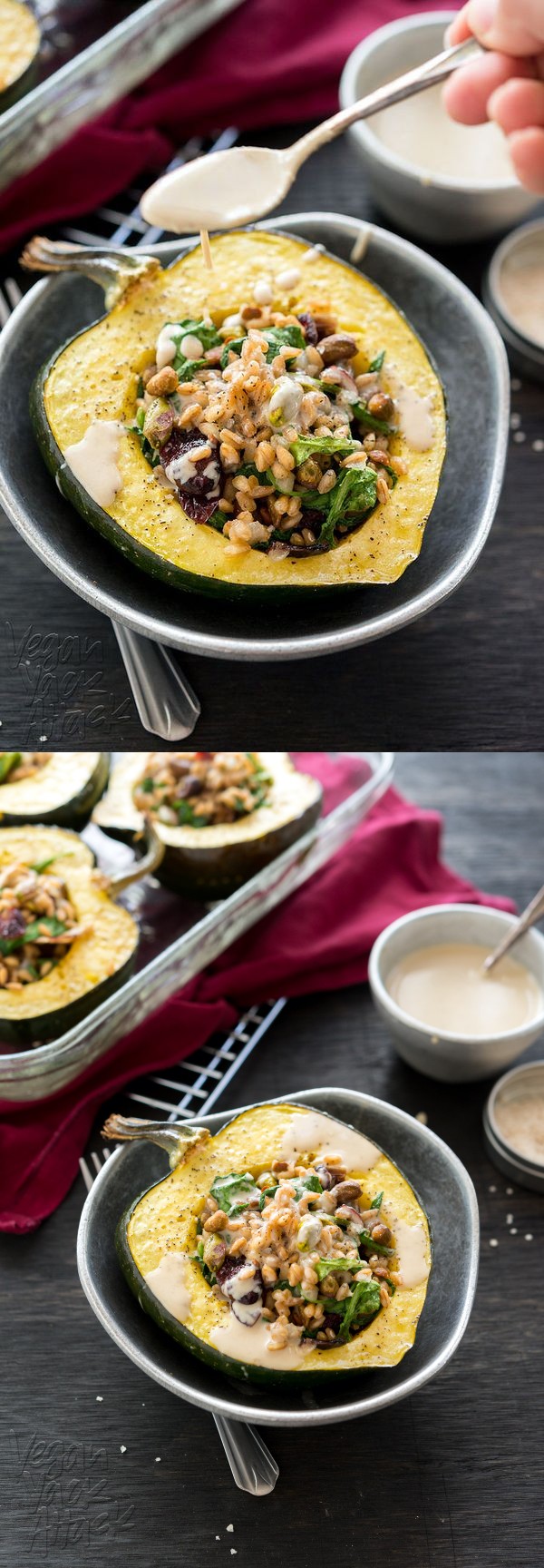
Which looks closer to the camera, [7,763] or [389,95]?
[389,95]

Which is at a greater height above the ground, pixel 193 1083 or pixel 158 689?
pixel 158 689

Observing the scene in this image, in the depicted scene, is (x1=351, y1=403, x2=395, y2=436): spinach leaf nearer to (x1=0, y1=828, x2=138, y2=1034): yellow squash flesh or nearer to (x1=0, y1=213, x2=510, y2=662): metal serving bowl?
(x1=0, y1=213, x2=510, y2=662): metal serving bowl

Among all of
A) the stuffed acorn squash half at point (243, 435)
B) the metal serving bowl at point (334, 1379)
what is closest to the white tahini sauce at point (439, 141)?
the stuffed acorn squash half at point (243, 435)

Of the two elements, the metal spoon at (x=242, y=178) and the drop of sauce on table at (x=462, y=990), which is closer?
the metal spoon at (x=242, y=178)

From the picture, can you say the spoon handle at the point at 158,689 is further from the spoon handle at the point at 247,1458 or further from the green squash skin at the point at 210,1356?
the spoon handle at the point at 247,1458

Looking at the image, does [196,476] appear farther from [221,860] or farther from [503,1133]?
[503,1133]

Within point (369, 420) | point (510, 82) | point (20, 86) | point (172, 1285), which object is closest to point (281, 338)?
point (369, 420)
